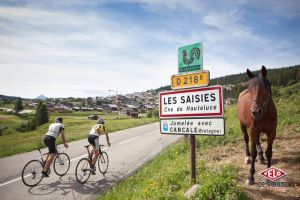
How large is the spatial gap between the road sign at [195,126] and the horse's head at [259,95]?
0.88 meters

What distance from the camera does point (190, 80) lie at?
5.52 metres

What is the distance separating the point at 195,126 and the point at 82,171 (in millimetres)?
5524

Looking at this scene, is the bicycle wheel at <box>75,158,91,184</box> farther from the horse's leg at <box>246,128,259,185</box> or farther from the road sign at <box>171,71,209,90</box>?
the horse's leg at <box>246,128,259,185</box>

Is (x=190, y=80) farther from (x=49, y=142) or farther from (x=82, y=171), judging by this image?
(x=49, y=142)

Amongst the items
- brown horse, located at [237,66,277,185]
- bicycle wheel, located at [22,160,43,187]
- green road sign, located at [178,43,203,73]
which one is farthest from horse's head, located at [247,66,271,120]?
bicycle wheel, located at [22,160,43,187]

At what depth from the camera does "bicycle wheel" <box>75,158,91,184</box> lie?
873 centimetres

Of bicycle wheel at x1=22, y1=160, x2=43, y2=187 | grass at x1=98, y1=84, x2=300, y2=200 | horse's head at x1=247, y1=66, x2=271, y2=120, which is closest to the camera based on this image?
grass at x1=98, y1=84, x2=300, y2=200

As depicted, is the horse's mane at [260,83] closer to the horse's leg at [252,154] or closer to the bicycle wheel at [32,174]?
the horse's leg at [252,154]

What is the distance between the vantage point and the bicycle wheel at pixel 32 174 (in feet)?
27.5

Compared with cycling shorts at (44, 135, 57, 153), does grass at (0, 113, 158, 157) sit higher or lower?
lower

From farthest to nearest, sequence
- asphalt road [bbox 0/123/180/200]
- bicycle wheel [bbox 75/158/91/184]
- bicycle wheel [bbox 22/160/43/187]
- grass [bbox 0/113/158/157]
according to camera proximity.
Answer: grass [bbox 0/113/158/157]
bicycle wheel [bbox 75/158/91/184]
bicycle wheel [bbox 22/160/43/187]
asphalt road [bbox 0/123/180/200]

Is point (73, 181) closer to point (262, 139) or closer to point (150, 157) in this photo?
point (150, 157)

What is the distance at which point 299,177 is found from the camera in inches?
216

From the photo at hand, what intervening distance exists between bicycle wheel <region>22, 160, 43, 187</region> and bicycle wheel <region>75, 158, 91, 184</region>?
142cm
